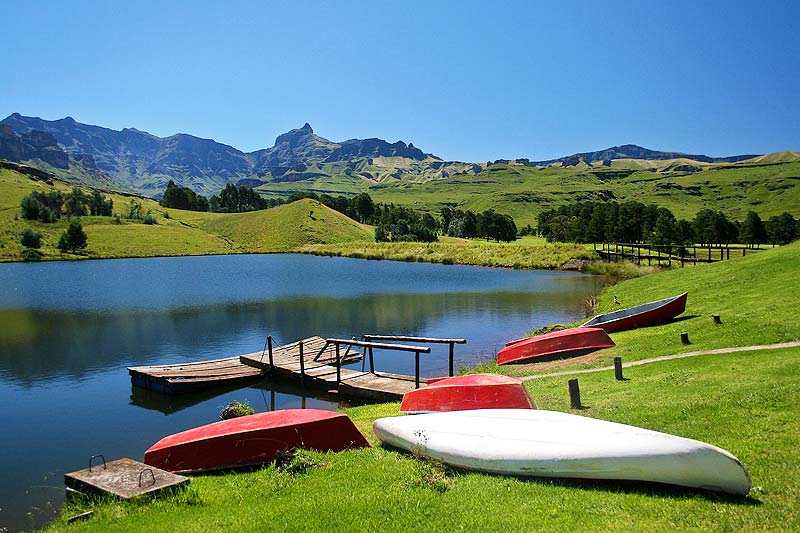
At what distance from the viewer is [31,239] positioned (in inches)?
4301

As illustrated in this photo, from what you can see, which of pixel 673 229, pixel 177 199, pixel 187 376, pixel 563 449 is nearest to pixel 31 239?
pixel 177 199

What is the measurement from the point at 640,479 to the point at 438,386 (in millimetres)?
7416

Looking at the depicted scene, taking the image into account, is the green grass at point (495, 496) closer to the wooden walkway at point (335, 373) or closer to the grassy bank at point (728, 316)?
the grassy bank at point (728, 316)

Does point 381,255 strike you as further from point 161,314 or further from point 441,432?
point 441,432

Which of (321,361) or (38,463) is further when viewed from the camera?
(321,361)

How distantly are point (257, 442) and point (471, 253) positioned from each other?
313ft

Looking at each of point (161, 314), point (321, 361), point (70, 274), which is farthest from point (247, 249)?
point (321, 361)

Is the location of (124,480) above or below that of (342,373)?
above

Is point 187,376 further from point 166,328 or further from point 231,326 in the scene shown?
point 166,328

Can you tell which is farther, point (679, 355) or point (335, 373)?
point (335, 373)

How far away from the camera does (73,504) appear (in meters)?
10.1

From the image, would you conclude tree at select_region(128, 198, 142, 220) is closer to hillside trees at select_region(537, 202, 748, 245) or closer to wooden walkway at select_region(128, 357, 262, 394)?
hillside trees at select_region(537, 202, 748, 245)

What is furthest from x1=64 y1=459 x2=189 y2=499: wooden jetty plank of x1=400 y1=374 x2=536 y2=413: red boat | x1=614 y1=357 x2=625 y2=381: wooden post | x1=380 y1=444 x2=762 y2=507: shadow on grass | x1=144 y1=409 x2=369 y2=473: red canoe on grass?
x1=614 y1=357 x2=625 y2=381: wooden post

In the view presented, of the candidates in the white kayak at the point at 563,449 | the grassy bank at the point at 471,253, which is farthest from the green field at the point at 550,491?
the grassy bank at the point at 471,253
